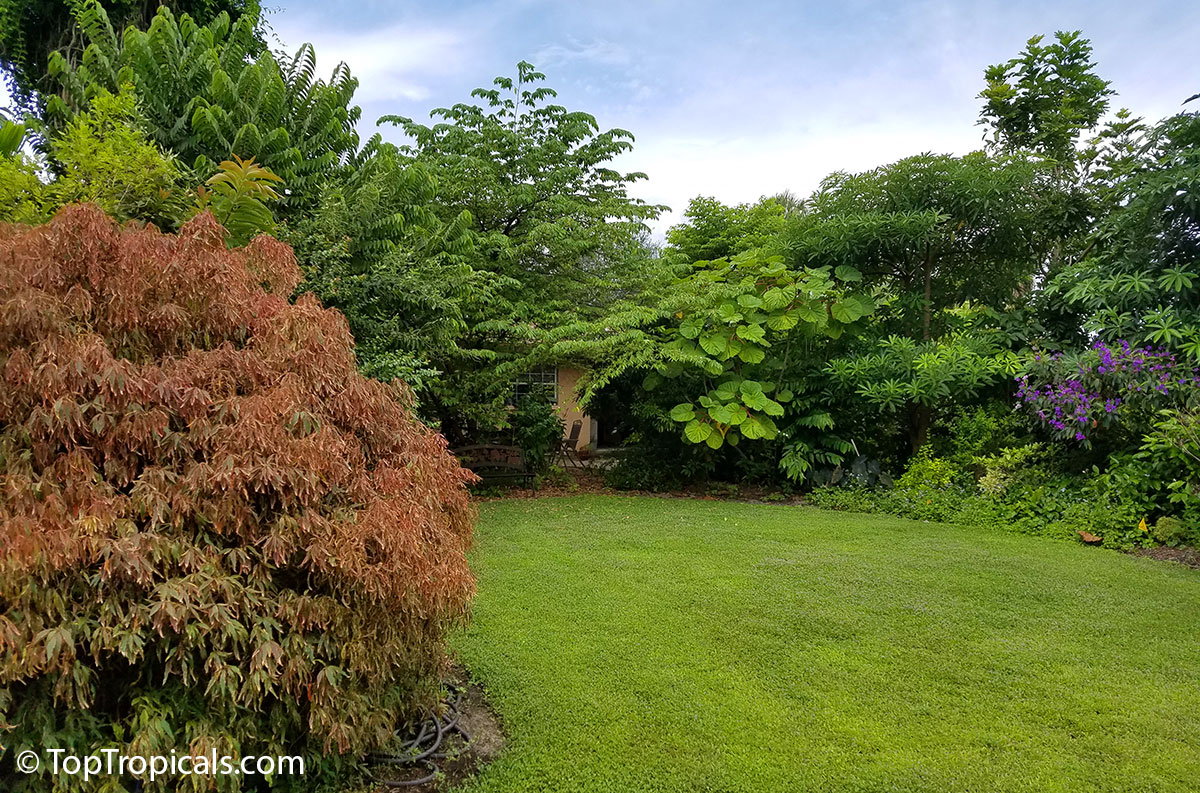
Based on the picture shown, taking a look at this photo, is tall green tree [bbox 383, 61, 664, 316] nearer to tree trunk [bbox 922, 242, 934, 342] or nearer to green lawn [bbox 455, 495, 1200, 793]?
tree trunk [bbox 922, 242, 934, 342]

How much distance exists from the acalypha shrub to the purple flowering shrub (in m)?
6.08

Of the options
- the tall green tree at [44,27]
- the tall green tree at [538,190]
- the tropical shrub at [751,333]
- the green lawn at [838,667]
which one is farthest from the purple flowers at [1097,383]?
the tall green tree at [44,27]

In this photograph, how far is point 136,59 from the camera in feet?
17.6

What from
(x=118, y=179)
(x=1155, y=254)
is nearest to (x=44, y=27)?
(x=118, y=179)

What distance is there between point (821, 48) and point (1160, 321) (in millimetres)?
4246

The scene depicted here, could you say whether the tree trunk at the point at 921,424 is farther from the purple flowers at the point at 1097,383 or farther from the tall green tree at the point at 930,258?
the purple flowers at the point at 1097,383

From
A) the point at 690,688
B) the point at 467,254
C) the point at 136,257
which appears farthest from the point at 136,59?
the point at 690,688

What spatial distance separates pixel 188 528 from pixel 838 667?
282cm

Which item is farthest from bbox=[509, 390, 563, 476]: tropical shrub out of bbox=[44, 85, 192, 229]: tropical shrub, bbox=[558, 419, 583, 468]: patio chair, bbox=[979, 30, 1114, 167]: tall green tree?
bbox=[979, 30, 1114, 167]: tall green tree

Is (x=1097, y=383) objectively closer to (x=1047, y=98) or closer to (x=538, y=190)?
(x=1047, y=98)

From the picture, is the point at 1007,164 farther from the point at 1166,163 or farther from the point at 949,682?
the point at 949,682

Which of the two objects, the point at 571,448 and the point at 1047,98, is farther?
the point at 571,448

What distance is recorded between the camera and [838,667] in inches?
123

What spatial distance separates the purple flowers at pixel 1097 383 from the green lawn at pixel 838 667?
1.29 m
